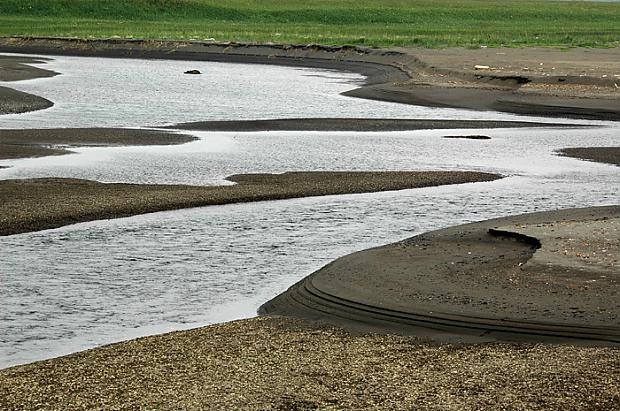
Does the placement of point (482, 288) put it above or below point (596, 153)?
above

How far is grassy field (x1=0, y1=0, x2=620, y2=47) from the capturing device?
8831 cm

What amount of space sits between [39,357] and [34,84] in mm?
42267

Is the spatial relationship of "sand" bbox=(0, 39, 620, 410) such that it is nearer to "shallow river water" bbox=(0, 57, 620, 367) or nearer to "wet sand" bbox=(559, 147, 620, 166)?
"shallow river water" bbox=(0, 57, 620, 367)

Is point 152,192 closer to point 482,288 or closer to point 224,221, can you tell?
point 224,221

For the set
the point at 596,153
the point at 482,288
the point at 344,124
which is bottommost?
the point at 344,124

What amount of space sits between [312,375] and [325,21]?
10894 centimetres

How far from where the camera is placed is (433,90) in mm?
48781

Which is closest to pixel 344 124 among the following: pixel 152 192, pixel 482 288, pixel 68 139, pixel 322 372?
pixel 68 139

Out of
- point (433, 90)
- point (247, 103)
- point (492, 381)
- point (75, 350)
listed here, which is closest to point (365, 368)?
point (492, 381)

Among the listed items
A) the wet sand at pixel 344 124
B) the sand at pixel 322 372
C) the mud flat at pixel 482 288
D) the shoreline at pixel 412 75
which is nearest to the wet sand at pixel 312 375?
the sand at pixel 322 372

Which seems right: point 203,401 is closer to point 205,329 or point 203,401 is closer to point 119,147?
point 205,329

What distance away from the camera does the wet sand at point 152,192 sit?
20.1m

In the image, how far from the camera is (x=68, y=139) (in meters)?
31.7

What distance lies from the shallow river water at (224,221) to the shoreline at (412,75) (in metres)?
3.18
